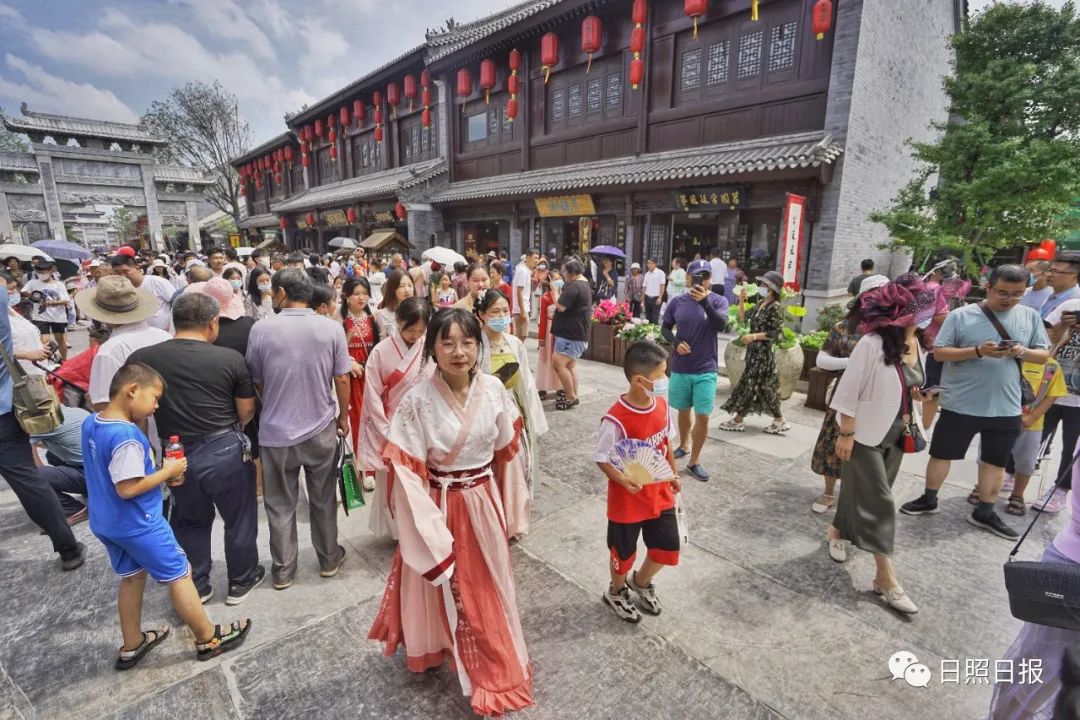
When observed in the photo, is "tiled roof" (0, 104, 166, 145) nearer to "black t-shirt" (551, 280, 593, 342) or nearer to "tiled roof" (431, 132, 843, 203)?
"tiled roof" (431, 132, 843, 203)

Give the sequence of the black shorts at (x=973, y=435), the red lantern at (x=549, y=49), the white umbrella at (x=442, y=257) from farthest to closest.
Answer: the red lantern at (x=549, y=49)
the white umbrella at (x=442, y=257)
the black shorts at (x=973, y=435)

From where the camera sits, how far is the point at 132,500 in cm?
219

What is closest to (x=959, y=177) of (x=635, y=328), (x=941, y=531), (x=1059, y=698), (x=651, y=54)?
(x=651, y=54)

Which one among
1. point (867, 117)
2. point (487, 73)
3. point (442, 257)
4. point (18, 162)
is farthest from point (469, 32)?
point (18, 162)

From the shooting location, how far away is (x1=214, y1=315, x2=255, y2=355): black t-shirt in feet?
11.9

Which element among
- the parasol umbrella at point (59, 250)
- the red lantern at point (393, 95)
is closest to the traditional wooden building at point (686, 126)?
the red lantern at point (393, 95)

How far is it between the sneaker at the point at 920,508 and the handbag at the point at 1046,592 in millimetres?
2706

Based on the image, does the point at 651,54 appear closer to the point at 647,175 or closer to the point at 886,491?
the point at 647,175

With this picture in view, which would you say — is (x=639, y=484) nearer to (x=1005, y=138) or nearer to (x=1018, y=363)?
(x=1018, y=363)

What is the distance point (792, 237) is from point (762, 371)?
573cm

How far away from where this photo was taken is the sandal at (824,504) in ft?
12.3

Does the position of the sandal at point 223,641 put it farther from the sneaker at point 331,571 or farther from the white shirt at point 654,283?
the white shirt at point 654,283

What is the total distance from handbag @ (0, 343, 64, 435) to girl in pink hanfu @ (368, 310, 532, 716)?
2.45m

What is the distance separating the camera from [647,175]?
→ 11617 mm
